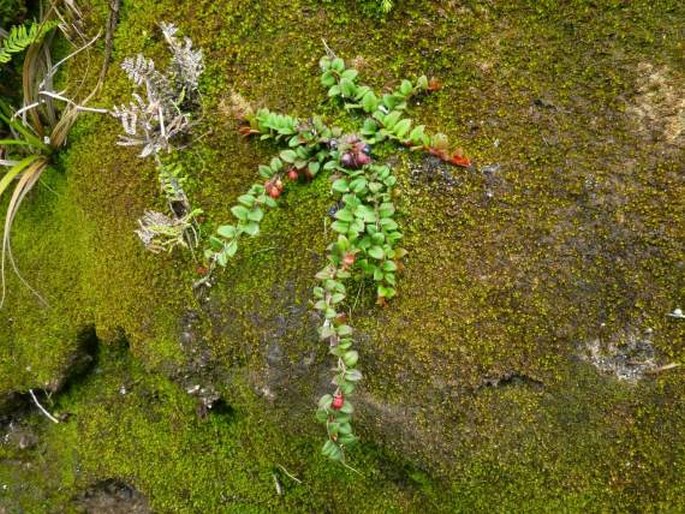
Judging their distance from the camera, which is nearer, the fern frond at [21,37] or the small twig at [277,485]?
the fern frond at [21,37]

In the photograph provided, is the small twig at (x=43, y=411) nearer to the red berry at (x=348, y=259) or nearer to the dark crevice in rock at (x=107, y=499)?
the dark crevice in rock at (x=107, y=499)

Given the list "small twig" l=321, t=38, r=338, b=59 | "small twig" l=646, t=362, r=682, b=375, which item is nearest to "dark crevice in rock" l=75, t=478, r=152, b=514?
"small twig" l=321, t=38, r=338, b=59

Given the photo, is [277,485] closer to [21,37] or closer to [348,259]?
[348,259]

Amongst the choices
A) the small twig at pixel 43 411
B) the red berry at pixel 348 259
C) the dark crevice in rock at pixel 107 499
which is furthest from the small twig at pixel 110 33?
the dark crevice in rock at pixel 107 499

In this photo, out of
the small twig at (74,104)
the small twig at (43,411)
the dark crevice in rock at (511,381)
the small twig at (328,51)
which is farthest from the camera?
the small twig at (43,411)

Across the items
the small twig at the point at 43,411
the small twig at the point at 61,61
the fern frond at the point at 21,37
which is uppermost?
the fern frond at the point at 21,37

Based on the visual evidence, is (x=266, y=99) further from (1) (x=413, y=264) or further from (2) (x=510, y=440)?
(2) (x=510, y=440)
